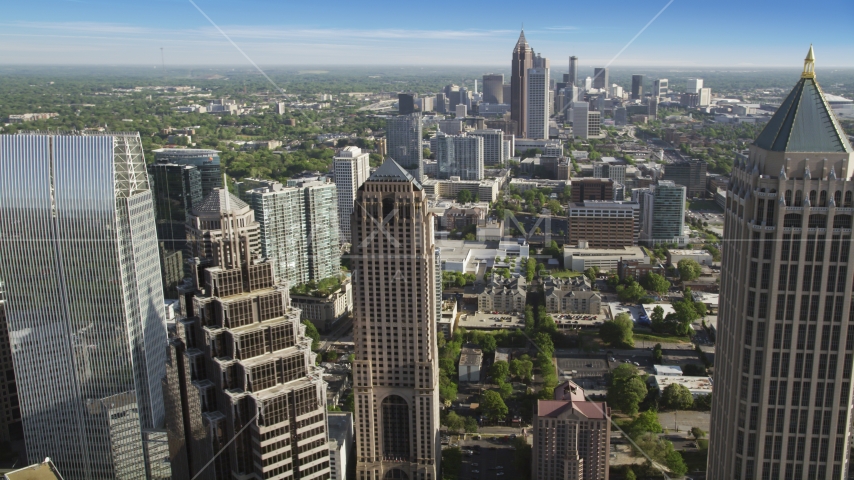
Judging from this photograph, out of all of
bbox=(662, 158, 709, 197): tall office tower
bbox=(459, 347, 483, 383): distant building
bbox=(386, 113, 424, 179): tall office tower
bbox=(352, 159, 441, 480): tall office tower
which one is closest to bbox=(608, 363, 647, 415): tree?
bbox=(459, 347, 483, 383): distant building

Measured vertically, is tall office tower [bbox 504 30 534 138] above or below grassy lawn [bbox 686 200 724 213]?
above

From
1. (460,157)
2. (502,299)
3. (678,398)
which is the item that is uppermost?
(460,157)

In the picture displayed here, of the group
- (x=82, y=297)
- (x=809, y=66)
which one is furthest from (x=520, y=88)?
(x=809, y=66)

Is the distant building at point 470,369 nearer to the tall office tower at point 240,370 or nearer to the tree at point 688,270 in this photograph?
the tall office tower at point 240,370

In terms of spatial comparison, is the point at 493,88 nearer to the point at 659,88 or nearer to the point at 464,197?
the point at 659,88

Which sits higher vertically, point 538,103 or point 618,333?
point 538,103

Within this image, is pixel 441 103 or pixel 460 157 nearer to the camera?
pixel 460 157

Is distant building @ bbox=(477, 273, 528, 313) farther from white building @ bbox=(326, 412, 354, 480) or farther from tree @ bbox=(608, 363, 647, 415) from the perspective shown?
white building @ bbox=(326, 412, 354, 480)
